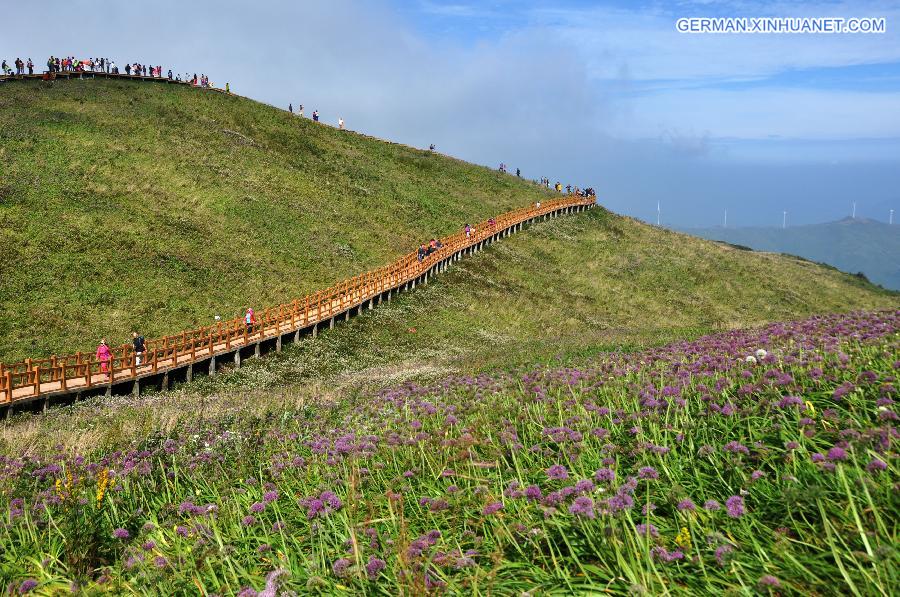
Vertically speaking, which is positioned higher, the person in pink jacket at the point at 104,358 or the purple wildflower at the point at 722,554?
the purple wildflower at the point at 722,554

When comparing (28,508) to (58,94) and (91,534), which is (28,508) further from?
(58,94)

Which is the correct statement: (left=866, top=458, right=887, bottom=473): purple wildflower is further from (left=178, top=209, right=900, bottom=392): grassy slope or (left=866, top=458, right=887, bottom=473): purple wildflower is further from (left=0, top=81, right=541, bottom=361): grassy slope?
(left=0, top=81, right=541, bottom=361): grassy slope

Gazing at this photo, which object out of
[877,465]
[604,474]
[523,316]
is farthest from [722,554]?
[523,316]

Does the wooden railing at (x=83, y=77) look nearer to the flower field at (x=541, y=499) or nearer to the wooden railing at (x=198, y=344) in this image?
the wooden railing at (x=198, y=344)

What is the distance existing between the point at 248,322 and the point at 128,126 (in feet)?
118

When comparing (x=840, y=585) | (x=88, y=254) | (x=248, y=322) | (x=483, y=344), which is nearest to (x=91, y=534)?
(x=840, y=585)

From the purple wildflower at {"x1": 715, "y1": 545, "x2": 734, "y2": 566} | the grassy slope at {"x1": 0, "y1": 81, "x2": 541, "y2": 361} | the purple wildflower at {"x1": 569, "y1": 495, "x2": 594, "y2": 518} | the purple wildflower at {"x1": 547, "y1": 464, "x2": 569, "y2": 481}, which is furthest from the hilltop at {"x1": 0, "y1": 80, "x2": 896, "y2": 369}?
the purple wildflower at {"x1": 715, "y1": 545, "x2": 734, "y2": 566}

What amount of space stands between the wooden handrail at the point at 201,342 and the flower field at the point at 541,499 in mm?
14133

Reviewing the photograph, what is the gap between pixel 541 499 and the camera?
4508 millimetres

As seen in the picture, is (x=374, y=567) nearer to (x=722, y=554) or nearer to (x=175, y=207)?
(x=722, y=554)

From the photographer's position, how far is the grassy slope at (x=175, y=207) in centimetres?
3053

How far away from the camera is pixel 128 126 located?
2124 inches

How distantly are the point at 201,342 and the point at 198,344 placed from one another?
1.05ft

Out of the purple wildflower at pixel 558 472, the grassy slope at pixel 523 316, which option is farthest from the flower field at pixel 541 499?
the grassy slope at pixel 523 316
